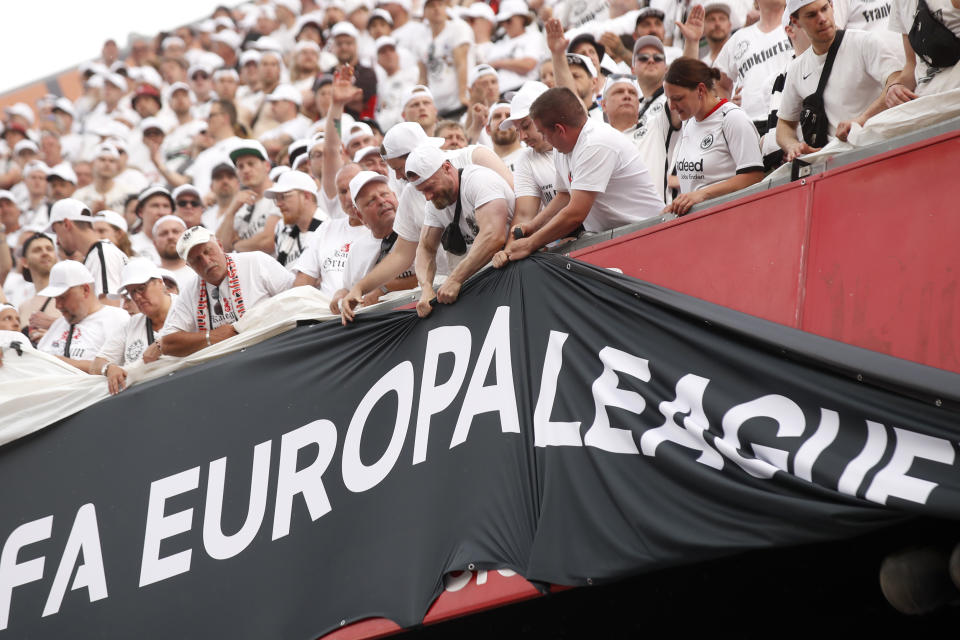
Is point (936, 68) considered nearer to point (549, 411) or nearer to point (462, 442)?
point (549, 411)

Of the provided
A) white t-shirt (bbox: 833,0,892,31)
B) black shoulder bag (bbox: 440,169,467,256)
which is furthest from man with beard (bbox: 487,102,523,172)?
white t-shirt (bbox: 833,0,892,31)

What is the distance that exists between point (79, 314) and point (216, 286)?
1831 mm

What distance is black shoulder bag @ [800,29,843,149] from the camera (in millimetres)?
5516

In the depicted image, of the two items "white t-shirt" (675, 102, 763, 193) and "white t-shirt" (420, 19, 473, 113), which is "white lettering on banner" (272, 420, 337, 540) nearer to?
"white t-shirt" (675, 102, 763, 193)

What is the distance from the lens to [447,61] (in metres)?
11.4

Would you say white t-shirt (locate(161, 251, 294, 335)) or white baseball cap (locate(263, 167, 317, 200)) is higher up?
white baseball cap (locate(263, 167, 317, 200))

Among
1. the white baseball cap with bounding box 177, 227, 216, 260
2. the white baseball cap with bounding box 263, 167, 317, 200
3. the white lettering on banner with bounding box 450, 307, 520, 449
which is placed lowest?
the white lettering on banner with bounding box 450, 307, 520, 449

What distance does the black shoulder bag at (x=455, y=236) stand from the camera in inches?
244

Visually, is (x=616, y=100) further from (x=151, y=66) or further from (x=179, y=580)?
(x=151, y=66)

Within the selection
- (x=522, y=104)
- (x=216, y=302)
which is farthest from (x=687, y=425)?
(x=216, y=302)

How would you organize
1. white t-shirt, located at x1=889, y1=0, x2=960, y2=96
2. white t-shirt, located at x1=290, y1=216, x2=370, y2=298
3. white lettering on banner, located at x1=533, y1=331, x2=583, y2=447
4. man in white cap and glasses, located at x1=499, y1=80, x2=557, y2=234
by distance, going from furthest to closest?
white t-shirt, located at x1=290, y1=216, x2=370, y2=298
man in white cap and glasses, located at x1=499, y1=80, x2=557, y2=234
white lettering on banner, located at x1=533, y1=331, x2=583, y2=447
white t-shirt, located at x1=889, y1=0, x2=960, y2=96

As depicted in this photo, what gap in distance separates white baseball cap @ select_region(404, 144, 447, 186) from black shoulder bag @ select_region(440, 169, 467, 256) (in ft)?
0.67

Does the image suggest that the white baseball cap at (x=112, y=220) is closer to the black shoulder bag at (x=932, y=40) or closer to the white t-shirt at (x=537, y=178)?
the white t-shirt at (x=537, y=178)

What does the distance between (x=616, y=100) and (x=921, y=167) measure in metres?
3.61
